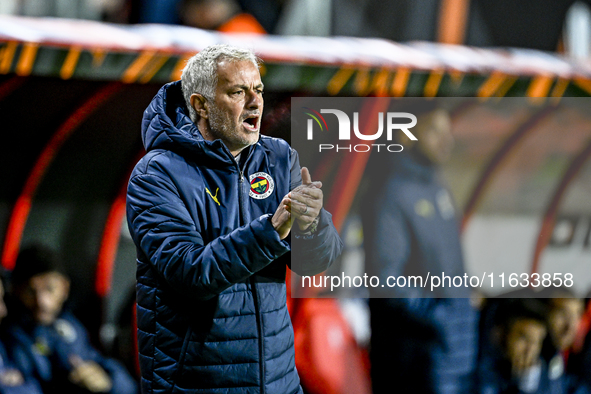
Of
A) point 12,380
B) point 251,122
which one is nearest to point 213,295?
point 251,122

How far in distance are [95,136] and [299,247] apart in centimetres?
221

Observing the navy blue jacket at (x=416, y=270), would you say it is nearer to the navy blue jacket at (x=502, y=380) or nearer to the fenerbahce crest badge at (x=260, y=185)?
the navy blue jacket at (x=502, y=380)

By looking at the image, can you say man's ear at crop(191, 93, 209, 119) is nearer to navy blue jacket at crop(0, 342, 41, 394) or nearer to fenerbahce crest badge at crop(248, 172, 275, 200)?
fenerbahce crest badge at crop(248, 172, 275, 200)

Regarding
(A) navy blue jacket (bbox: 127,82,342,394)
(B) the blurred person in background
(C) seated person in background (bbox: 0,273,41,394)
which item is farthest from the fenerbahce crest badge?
(C) seated person in background (bbox: 0,273,41,394)

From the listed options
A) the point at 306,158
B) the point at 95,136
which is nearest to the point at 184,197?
the point at 306,158

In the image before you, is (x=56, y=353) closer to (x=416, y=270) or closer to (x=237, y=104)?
(x=416, y=270)

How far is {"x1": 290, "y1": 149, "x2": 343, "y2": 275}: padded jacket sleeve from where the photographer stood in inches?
55.9

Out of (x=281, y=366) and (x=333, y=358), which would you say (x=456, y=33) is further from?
(x=281, y=366)

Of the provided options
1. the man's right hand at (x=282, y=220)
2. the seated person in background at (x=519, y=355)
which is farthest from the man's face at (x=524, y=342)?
the man's right hand at (x=282, y=220)

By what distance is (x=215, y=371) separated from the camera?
1457mm

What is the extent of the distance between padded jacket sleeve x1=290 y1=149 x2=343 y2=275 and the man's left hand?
53 millimetres

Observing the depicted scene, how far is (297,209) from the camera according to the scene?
1329 millimetres

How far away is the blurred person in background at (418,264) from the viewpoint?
8.39 ft

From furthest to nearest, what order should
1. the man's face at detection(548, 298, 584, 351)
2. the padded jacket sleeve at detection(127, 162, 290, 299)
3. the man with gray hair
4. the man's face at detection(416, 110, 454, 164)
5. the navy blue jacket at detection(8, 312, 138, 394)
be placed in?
the man's face at detection(548, 298, 584, 351)
the navy blue jacket at detection(8, 312, 138, 394)
the man's face at detection(416, 110, 454, 164)
the man with gray hair
the padded jacket sleeve at detection(127, 162, 290, 299)
